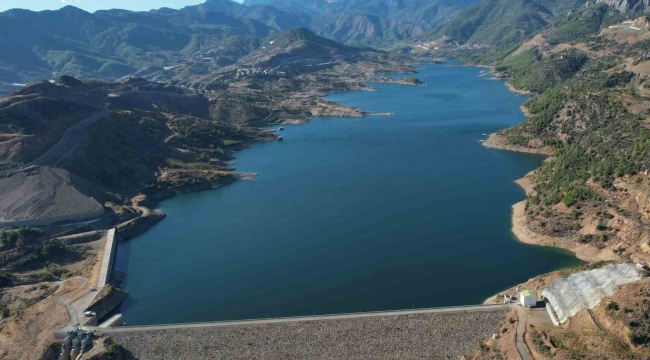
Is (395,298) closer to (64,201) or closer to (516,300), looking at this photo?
(516,300)

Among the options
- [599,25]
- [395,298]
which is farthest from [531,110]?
[599,25]

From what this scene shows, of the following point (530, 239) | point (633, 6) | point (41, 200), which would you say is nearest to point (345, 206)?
point (530, 239)

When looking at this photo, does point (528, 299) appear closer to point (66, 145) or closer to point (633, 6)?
point (66, 145)

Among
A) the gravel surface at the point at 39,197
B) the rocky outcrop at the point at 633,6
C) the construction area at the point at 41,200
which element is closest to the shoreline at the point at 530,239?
the construction area at the point at 41,200

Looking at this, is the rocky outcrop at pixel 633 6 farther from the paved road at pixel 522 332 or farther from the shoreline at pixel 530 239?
the paved road at pixel 522 332

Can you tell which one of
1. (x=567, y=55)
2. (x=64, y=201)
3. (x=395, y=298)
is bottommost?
(x=395, y=298)
